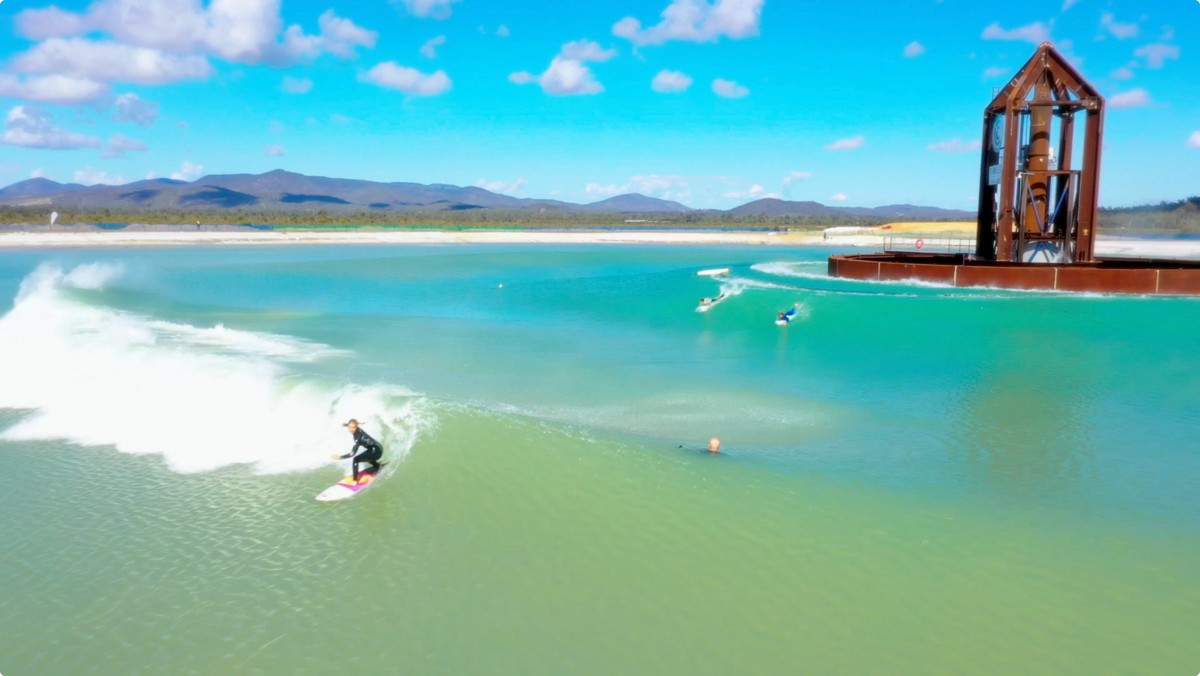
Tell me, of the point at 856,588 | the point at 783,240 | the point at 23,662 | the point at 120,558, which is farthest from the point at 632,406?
the point at 783,240

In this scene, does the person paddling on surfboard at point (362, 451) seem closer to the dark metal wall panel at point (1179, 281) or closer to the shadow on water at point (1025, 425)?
the shadow on water at point (1025, 425)

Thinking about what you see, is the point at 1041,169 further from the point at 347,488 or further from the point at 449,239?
the point at 449,239

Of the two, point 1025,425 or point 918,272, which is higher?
point 918,272

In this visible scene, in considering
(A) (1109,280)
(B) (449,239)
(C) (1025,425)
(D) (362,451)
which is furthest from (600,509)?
(B) (449,239)

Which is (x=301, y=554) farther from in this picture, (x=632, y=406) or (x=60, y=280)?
(x=60, y=280)

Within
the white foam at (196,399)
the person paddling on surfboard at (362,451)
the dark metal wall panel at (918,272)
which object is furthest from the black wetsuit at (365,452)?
the dark metal wall panel at (918,272)

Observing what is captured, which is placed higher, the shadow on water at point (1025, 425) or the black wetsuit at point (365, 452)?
the black wetsuit at point (365, 452)

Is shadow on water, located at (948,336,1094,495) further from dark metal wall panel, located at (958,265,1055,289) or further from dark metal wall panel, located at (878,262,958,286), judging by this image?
dark metal wall panel, located at (878,262,958,286)
